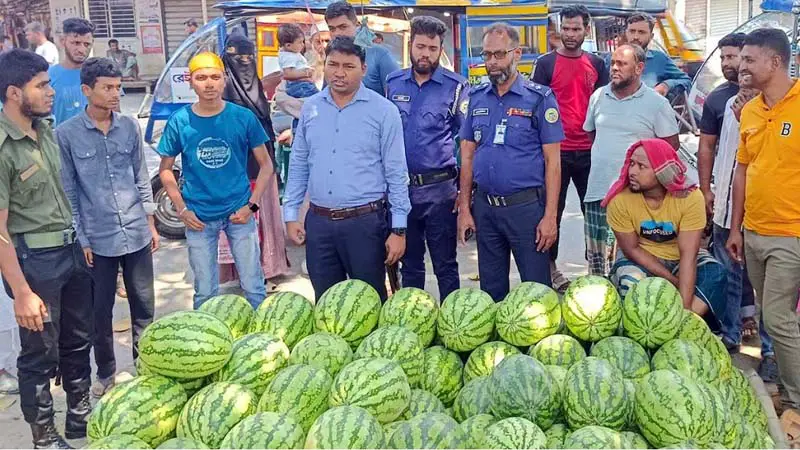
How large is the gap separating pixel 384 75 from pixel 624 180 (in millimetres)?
2277

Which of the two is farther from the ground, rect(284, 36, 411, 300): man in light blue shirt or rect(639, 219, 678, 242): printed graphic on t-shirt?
rect(284, 36, 411, 300): man in light blue shirt

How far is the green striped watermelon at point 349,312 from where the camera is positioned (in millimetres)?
3402

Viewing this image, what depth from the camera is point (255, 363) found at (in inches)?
118

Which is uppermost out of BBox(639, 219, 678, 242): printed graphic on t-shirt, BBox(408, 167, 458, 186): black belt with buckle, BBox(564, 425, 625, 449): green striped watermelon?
BBox(408, 167, 458, 186): black belt with buckle

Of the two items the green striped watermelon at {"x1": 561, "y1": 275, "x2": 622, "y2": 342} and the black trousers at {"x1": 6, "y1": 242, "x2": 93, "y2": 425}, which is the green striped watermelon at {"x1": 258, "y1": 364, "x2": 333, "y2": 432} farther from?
the black trousers at {"x1": 6, "y1": 242, "x2": 93, "y2": 425}

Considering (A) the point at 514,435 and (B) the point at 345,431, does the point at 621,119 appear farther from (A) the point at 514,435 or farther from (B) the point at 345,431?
(B) the point at 345,431

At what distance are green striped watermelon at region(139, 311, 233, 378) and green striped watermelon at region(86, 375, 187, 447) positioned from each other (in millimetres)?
82

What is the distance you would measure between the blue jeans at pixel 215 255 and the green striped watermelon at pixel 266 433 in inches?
95.5

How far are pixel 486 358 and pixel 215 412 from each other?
1138mm

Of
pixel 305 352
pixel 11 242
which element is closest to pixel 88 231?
pixel 11 242

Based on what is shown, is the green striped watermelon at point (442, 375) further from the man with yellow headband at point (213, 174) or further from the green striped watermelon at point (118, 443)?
the man with yellow headband at point (213, 174)

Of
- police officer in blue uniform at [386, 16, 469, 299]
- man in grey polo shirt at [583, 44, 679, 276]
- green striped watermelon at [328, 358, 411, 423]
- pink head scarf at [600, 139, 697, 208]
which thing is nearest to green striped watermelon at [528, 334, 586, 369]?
green striped watermelon at [328, 358, 411, 423]

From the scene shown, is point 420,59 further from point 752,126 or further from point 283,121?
point 283,121

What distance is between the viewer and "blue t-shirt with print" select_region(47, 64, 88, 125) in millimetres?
6051
